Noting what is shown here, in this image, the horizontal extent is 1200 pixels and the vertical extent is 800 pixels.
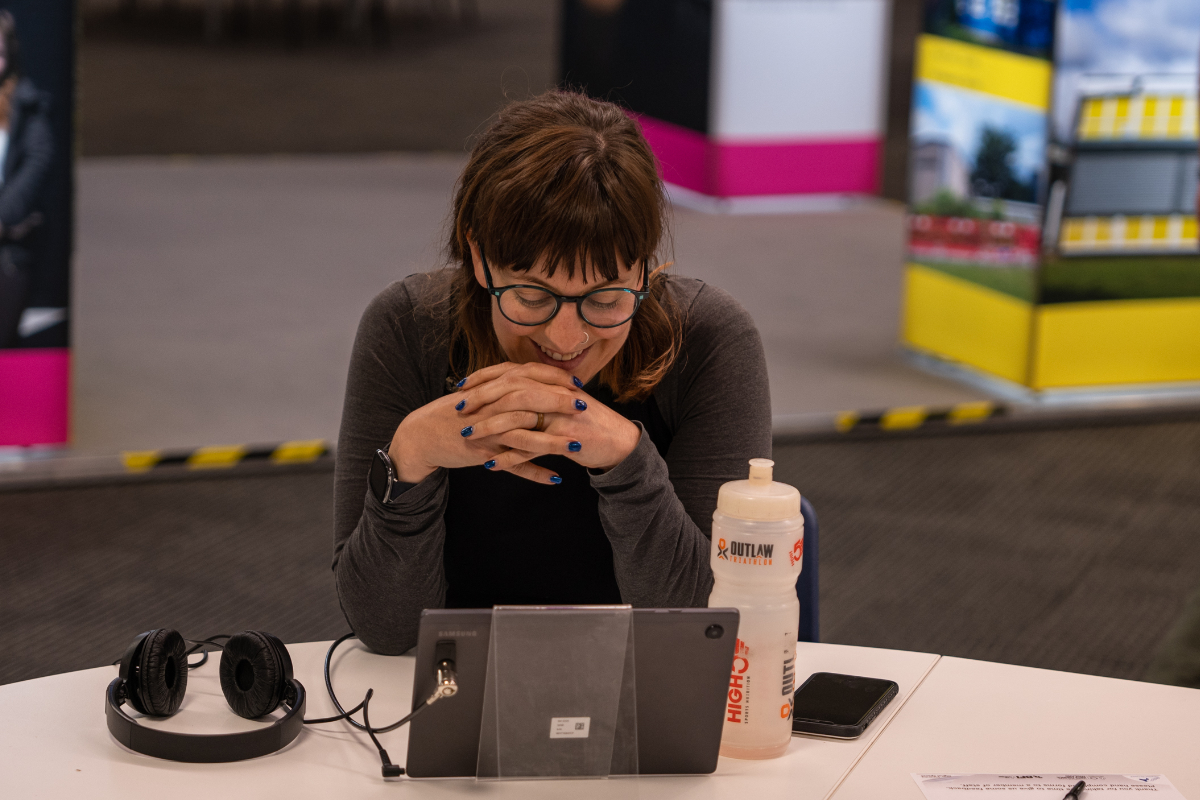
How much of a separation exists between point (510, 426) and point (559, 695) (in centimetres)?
31

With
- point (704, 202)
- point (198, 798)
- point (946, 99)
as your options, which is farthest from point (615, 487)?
point (704, 202)

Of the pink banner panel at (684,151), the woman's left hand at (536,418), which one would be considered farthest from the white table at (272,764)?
the pink banner panel at (684,151)

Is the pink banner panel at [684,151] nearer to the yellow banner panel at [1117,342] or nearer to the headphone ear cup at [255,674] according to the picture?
the yellow banner panel at [1117,342]

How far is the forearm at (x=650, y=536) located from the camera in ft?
5.23

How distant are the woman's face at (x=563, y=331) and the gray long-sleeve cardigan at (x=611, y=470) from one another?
0.43ft

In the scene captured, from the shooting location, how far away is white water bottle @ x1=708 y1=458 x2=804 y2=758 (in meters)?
1.36

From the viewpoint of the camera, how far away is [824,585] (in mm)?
3582

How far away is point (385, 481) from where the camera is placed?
1587 millimetres

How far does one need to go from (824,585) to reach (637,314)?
1971mm

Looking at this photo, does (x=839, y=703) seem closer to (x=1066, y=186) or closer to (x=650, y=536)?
(x=650, y=536)

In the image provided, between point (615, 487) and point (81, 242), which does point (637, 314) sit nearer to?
point (615, 487)

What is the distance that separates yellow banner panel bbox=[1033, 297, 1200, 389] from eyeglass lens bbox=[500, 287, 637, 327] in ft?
11.9

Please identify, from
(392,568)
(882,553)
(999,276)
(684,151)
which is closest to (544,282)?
(392,568)

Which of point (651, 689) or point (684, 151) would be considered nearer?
point (651, 689)
